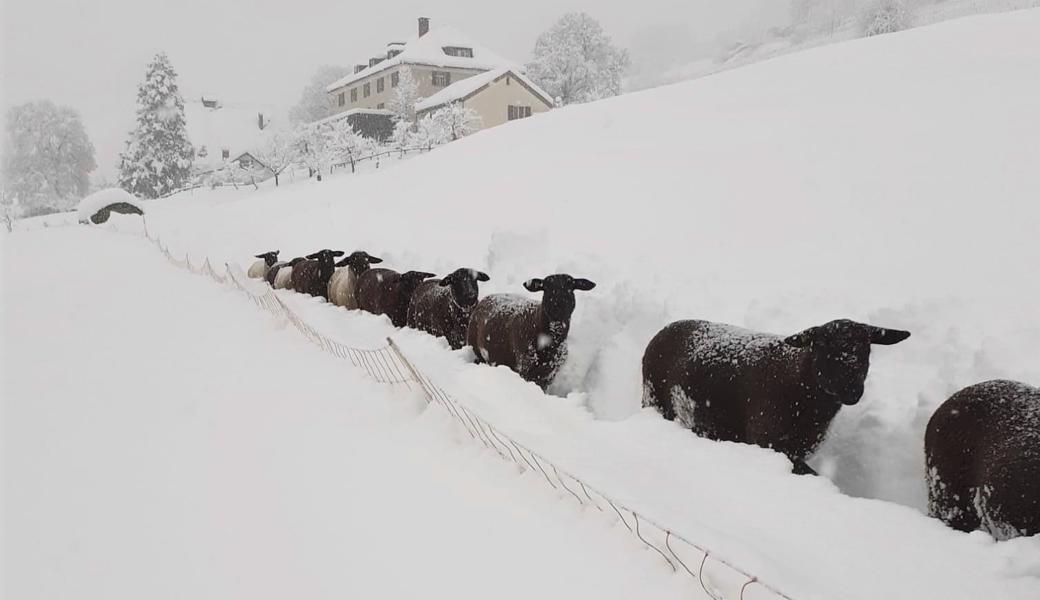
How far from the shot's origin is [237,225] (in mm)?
28078

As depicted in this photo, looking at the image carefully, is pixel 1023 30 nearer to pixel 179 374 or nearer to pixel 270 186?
pixel 179 374

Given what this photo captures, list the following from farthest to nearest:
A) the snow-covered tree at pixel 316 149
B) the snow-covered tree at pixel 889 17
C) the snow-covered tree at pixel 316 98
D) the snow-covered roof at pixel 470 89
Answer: the snow-covered tree at pixel 316 98 < the snow-covered roof at pixel 470 89 < the snow-covered tree at pixel 889 17 < the snow-covered tree at pixel 316 149

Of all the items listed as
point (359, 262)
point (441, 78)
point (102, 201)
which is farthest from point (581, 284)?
point (441, 78)

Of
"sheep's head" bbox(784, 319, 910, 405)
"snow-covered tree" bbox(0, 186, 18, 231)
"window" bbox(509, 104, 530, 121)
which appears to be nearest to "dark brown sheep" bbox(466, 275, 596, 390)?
"sheep's head" bbox(784, 319, 910, 405)

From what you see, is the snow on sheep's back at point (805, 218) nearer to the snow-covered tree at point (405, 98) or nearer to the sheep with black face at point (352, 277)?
the sheep with black face at point (352, 277)

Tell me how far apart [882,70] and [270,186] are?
4393cm

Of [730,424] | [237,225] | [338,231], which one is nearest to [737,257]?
[730,424]

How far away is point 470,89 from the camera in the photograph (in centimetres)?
4841

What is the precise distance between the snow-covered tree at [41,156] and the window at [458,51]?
45.7m

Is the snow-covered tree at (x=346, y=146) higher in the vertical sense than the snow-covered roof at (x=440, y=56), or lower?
lower

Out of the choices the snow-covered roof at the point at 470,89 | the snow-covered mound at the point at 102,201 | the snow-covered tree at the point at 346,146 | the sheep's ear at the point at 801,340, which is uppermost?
the snow-covered roof at the point at 470,89

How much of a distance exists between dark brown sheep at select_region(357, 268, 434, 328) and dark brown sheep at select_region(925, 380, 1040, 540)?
25.7 ft

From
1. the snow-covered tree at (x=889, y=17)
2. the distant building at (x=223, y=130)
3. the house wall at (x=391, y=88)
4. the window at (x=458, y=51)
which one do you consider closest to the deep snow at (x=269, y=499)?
the snow-covered tree at (x=889, y=17)

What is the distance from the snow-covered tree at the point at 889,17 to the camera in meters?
48.4
